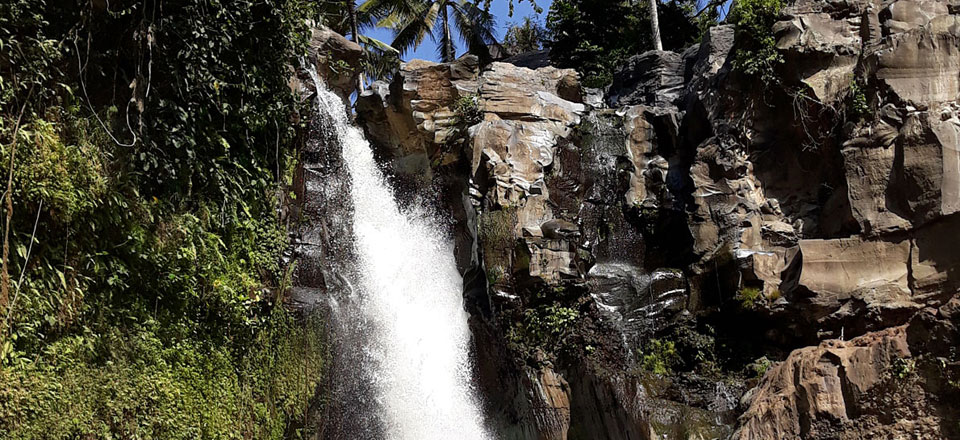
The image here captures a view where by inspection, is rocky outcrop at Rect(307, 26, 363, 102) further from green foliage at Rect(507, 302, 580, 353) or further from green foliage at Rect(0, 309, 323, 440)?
green foliage at Rect(507, 302, 580, 353)

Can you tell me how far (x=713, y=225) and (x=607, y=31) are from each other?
9.75 meters

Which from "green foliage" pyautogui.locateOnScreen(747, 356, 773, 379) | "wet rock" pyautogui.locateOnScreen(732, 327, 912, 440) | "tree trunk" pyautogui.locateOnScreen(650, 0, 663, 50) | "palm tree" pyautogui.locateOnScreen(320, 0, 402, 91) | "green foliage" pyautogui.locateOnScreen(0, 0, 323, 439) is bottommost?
"green foliage" pyautogui.locateOnScreen(747, 356, 773, 379)

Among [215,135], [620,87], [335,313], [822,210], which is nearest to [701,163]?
[822,210]

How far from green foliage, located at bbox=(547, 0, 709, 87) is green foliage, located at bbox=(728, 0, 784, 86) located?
22.1 feet

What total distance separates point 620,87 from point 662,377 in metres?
7.98

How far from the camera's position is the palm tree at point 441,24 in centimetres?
2405

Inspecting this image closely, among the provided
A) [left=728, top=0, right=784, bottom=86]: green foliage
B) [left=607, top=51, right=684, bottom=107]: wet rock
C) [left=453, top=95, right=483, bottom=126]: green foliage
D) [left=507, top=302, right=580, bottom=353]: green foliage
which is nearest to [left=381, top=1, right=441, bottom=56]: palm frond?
[left=607, top=51, right=684, bottom=107]: wet rock

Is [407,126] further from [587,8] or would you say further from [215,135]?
[587,8]

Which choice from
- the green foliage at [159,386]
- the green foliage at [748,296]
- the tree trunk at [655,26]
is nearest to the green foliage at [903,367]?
the green foliage at [748,296]

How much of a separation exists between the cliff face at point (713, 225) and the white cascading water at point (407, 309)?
→ 1.45 feet

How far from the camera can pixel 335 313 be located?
11.0 m

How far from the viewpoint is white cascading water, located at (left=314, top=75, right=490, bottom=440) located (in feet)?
35.4

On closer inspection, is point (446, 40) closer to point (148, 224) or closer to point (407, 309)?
point (407, 309)

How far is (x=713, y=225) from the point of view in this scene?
11.1m
